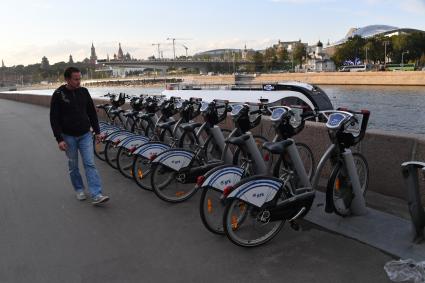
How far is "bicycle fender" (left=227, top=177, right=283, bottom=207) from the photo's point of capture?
368cm

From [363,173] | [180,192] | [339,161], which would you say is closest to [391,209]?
[363,173]

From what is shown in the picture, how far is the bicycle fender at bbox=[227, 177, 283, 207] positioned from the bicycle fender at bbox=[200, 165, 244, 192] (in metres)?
0.33

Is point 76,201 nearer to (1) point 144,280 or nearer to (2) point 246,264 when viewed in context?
(1) point 144,280

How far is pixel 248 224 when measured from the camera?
13.6 ft

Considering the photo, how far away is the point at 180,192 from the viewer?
5336 millimetres

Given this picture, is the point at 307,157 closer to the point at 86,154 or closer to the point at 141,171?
the point at 141,171

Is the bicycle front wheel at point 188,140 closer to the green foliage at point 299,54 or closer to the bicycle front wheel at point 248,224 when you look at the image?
the bicycle front wheel at point 248,224

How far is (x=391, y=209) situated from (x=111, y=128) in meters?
4.89

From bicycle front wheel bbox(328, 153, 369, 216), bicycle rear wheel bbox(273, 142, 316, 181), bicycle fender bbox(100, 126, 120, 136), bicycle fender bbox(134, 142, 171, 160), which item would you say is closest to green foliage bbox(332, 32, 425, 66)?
bicycle fender bbox(100, 126, 120, 136)

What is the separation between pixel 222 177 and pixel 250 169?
2.72 feet

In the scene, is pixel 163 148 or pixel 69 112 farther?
pixel 163 148

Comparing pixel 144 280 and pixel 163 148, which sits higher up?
pixel 163 148

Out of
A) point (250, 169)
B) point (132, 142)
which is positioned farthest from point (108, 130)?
point (250, 169)

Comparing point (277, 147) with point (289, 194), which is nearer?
point (289, 194)
